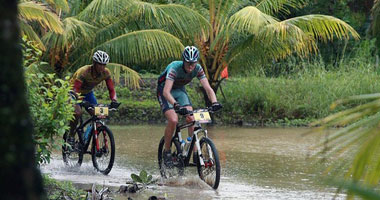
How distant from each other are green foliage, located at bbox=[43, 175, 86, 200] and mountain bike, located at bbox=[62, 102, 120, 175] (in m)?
2.16

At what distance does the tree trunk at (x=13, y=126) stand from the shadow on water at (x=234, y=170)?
3428mm

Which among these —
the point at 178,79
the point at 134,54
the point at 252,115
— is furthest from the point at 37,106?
the point at 252,115

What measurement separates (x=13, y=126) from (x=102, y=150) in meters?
Answer: 8.10

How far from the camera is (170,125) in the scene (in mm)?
9008

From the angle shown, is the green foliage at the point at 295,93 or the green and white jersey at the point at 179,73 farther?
the green foliage at the point at 295,93

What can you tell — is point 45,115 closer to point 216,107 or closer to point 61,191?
point 61,191

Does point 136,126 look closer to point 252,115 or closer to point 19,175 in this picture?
point 252,115

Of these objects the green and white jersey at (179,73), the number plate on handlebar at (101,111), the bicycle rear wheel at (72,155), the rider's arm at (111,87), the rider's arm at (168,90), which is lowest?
the bicycle rear wheel at (72,155)

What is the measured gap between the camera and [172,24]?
17422mm

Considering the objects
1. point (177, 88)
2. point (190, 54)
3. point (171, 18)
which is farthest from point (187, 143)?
point (171, 18)

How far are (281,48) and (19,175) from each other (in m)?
17.2

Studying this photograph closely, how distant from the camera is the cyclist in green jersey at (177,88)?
8.73 m

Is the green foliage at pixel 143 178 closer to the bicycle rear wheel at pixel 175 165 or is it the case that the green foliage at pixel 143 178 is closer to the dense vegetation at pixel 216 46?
the bicycle rear wheel at pixel 175 165

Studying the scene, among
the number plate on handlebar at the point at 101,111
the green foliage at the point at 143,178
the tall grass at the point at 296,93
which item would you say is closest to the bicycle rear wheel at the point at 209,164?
the green foliage at the point at 143,178
